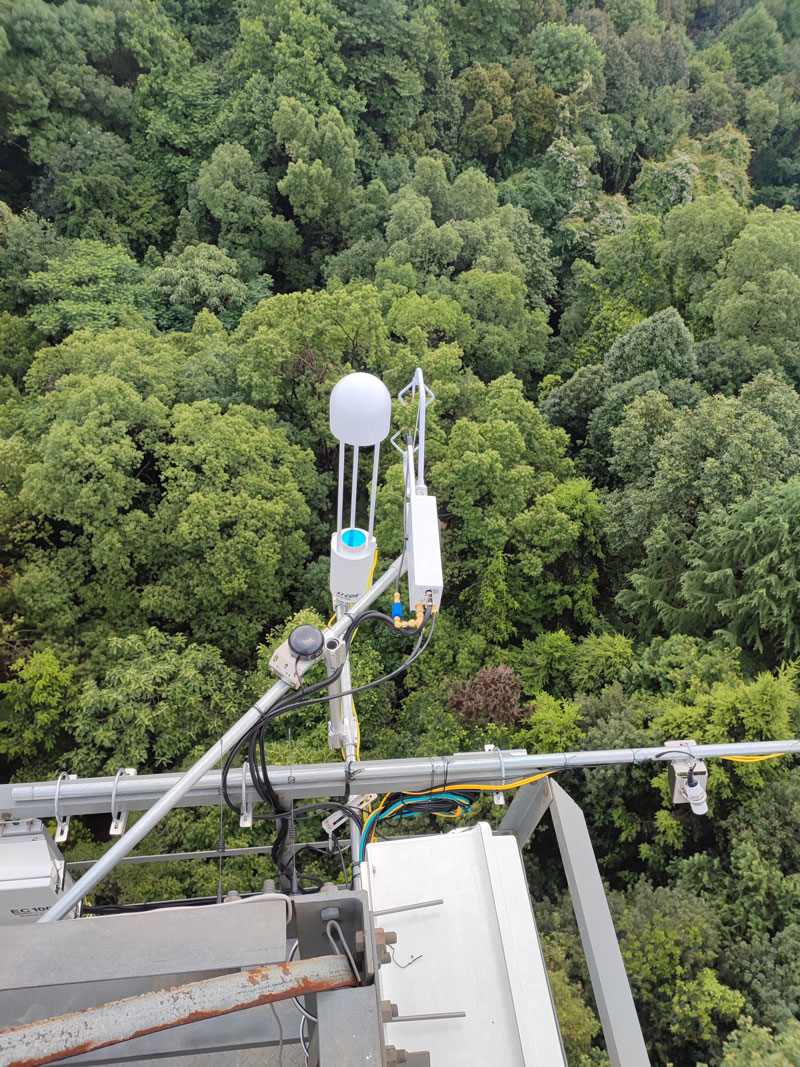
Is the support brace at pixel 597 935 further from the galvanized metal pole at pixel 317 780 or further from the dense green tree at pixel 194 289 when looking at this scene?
the dense green tree at pixel 194 289

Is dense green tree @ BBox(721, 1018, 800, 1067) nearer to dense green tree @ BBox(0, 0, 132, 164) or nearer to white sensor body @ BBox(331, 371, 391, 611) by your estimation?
white sensor body @ BBox(331, 371, 391, 611)

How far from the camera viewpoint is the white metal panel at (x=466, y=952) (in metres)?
2.88

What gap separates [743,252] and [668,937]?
15202 mm

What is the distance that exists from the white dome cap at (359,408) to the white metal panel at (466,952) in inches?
71.2

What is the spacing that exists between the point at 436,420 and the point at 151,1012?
14.5 meters

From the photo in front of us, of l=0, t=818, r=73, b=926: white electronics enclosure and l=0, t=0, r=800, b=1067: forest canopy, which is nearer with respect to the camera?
l=0, t=818, r=73, b=926: white electronics enclosure

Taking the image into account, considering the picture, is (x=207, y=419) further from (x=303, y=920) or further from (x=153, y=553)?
(x=303, y=920)

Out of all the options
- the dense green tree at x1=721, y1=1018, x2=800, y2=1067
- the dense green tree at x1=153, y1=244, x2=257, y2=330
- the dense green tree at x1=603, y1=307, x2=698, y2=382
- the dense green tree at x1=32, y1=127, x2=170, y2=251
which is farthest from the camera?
the dense green tree at x1=32, y1=127, x2=170, y2=251

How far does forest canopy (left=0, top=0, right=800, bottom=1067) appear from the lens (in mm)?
9492

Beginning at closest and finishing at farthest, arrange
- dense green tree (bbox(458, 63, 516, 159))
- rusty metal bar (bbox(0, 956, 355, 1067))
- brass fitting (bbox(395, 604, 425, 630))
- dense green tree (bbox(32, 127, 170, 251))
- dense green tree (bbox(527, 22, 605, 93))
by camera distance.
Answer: rusty metal bar (bbox(0, 956, 355, 1067))
brass fitting (bbox(395, 604, 425, 630))
dense green tree (bbox(32, 127, 170, 251))
dense green tree (bbox(458, 63, 516, 159))
dense green tree (bbox(527, 22, 605, 93))

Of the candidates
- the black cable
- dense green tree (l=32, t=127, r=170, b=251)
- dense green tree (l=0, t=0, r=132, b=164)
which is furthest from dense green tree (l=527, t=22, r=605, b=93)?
the black cable

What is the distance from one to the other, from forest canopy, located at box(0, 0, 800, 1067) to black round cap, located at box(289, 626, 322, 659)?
555 centimetres

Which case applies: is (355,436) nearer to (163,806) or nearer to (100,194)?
(163,806)

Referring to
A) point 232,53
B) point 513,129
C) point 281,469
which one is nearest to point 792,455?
point 281,469
